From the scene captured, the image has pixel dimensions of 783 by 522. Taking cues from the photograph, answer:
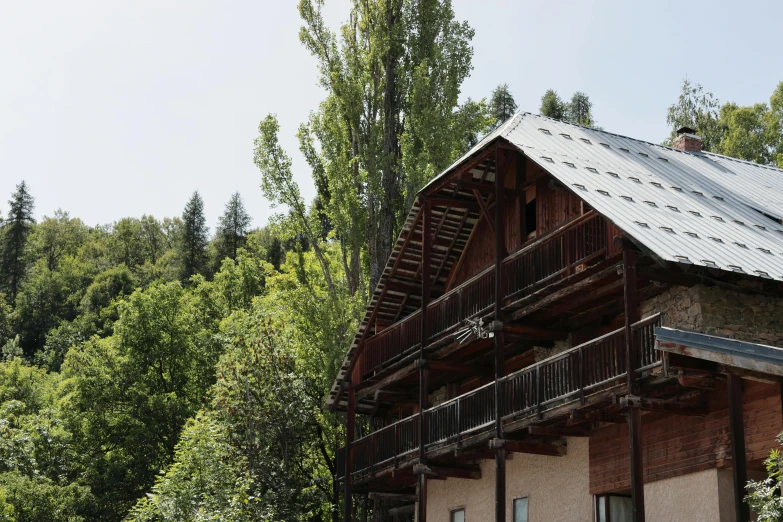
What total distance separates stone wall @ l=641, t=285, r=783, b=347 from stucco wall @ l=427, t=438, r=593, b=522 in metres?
3.88

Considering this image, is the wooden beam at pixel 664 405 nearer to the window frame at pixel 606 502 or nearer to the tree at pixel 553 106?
the window frame at pixel 606 502

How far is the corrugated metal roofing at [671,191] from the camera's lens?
15.4 metres

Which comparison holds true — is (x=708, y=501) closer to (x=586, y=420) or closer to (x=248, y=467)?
(x=586, y=420)

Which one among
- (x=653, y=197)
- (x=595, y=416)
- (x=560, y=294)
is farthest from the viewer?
(x=560, y=294)

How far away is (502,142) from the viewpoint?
781 inches

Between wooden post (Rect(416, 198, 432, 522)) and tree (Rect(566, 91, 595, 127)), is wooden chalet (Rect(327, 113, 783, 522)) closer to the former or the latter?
wooden post (Rect(416, 198, 432, 522))

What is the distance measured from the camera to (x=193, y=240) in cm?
8419

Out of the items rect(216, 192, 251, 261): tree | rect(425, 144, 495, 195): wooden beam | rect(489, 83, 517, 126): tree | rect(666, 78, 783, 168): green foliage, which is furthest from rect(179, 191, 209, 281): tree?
rect(425, 144, 495, 195): wooden beam

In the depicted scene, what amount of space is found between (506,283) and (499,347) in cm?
130

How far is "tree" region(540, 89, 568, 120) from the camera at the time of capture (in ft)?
225

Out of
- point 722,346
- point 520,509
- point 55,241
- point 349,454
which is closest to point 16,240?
point 55,241

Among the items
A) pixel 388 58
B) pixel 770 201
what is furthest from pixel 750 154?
pixel 770 201

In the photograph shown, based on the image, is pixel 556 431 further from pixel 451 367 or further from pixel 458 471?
pixel 458 471

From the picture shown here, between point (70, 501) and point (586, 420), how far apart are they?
25372 millimetres
